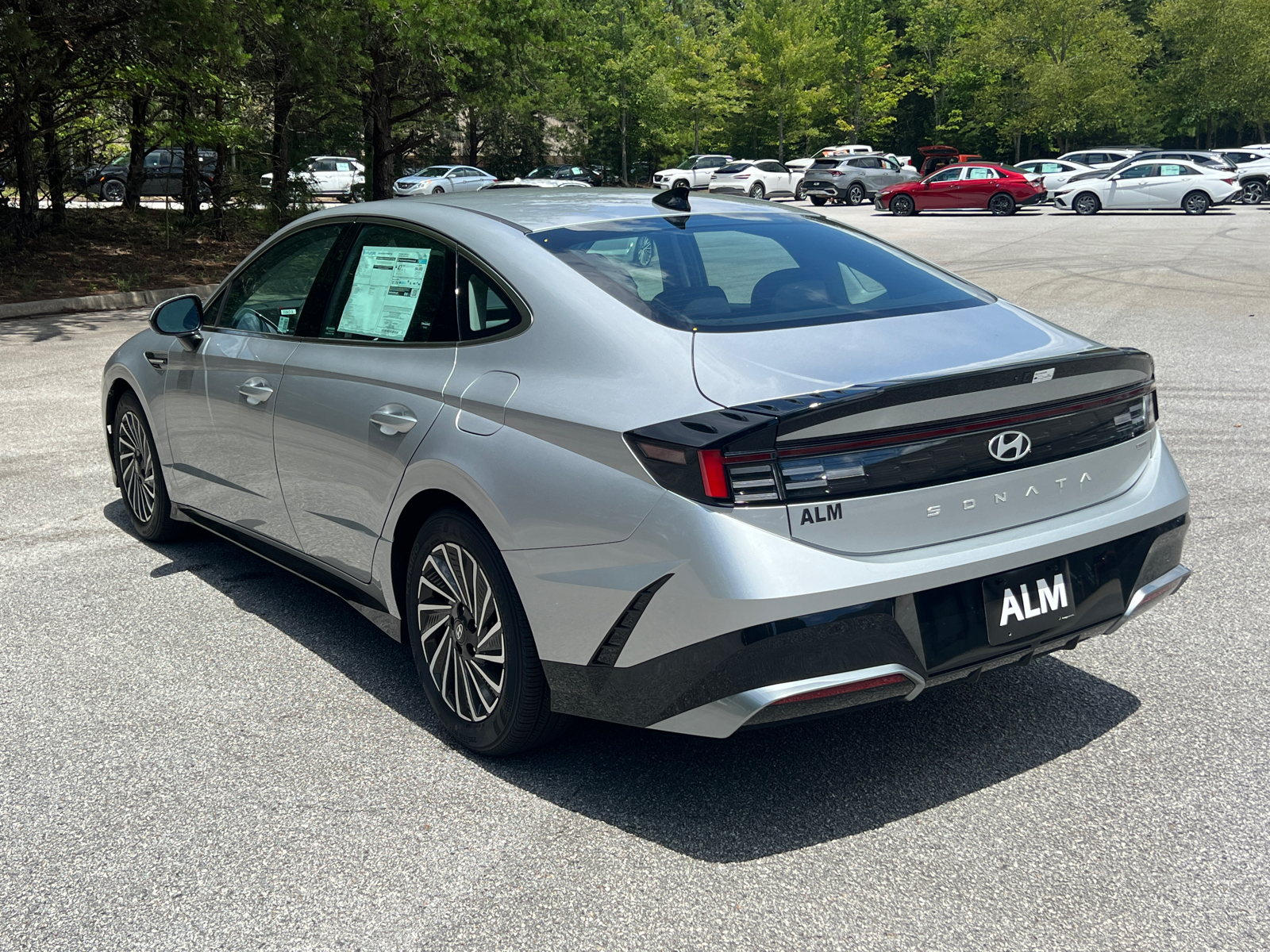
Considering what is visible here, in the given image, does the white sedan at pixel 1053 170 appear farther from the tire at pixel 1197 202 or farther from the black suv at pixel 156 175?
the black suv at pixel 156 175

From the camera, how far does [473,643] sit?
11.6 feet

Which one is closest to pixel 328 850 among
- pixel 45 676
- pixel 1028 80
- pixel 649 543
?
pixel 649 543

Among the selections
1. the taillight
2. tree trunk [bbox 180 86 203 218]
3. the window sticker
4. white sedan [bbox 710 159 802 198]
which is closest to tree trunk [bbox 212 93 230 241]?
tree trunk [bbox 180 86 203 218]

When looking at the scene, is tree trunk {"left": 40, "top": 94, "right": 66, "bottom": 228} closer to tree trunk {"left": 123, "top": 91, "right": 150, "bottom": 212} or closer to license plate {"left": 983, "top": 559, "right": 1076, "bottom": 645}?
tree trunk {"left": 123, "top": 91, "right": 150, "bottom": 212}

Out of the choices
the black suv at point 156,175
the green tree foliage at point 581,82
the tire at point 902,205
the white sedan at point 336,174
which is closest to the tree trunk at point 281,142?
the green tree foliage at point 581,82

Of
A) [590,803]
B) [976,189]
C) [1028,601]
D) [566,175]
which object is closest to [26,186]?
[590,803]

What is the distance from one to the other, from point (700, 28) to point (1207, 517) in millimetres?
76720

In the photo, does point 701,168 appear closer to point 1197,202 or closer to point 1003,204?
point 1003,204

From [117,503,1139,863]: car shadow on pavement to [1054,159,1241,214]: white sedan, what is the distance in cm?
3402

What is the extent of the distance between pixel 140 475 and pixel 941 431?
4229 mm

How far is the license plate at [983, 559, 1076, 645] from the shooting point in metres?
3.05

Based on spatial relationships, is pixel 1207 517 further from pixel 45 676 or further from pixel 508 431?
pixel 45 676

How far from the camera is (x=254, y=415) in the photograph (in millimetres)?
4523

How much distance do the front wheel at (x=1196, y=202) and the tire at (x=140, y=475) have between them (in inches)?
1352
